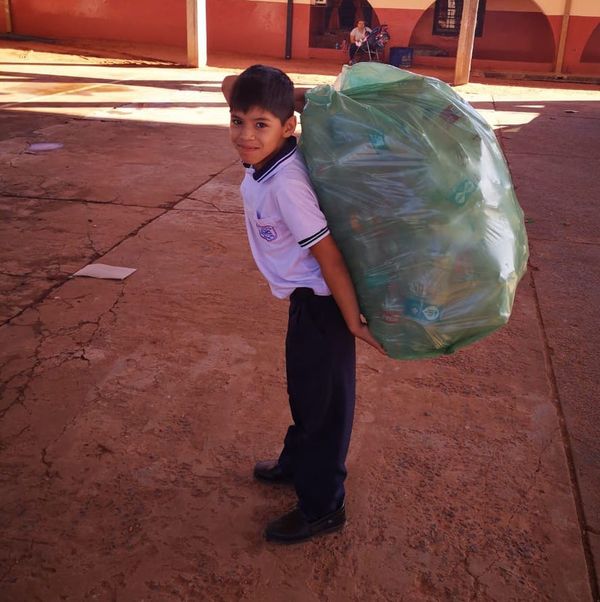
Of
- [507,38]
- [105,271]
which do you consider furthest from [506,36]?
[105,271]

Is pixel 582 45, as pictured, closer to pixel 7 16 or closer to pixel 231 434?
pixel 7 16

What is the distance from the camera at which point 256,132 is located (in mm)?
1597

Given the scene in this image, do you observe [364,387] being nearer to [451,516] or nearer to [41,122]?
[451,516]

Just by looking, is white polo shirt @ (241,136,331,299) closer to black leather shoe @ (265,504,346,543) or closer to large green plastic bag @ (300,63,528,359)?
large green plastic bag @ (300,63,528,359)

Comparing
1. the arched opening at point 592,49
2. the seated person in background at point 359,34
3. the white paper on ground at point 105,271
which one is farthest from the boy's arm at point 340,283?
the arched opening at point 592,49

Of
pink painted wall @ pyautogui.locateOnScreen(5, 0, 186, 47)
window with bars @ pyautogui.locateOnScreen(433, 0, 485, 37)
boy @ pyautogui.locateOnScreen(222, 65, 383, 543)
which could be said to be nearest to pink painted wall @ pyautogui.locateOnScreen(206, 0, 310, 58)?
pink painted wall @ pyautogui.locateOnScreen(5, 0, 186, 47)

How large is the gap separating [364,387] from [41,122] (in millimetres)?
6508

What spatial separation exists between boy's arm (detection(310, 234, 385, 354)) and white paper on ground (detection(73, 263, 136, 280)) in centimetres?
223

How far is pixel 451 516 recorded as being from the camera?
2.04 metres

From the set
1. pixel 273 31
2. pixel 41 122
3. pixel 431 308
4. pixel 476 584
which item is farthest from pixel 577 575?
pixel 273 31

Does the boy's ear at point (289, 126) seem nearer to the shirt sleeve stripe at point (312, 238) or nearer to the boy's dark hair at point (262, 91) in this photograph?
the boy's dark hair at point (262, 91)

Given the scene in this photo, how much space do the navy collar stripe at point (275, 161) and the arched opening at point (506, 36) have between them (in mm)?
18182

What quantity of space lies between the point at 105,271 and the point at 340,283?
7.79 feet

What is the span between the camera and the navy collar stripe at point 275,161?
162 cm
